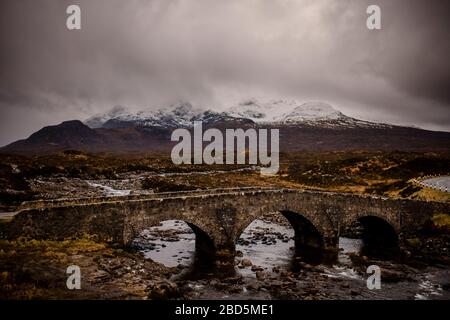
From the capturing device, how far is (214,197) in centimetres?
2794

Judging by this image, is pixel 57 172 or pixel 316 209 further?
pixel 57 172

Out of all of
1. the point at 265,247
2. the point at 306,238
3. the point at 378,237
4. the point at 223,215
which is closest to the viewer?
the point at 223,215

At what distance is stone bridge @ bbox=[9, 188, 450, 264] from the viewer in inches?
883

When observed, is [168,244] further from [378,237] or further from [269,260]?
[378,237]

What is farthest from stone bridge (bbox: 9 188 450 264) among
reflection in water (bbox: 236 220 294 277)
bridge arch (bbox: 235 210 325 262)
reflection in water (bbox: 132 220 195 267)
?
reflection in water (bbox: 132 220 195 267)

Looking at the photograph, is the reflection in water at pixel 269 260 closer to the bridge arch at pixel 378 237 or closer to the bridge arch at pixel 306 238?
the bridge arch at pixel 306 238

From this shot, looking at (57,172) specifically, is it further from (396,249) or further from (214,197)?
(396,249)

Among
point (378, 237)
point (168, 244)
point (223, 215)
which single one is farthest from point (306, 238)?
point (168, 244)

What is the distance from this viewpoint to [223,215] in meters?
28.3
